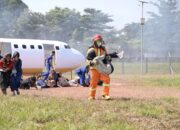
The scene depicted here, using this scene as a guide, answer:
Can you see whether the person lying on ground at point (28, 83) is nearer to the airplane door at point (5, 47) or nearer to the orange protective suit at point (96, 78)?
the airplane door at point (5, 47)

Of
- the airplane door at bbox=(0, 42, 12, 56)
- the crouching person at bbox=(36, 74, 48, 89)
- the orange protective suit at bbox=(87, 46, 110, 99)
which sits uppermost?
the airplane door at bbox=(0, 42, 12, 56)

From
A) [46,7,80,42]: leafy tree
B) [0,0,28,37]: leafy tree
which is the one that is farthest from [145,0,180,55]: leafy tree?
[0,0,28,37]: leafy tree

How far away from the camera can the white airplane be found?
2473 cm

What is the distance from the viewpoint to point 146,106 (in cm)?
1122

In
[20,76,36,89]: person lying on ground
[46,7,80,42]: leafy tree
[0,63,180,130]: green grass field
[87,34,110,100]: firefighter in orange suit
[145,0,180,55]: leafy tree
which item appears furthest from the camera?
[46,7,80,42]: leafy tree

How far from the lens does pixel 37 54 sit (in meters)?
25.3

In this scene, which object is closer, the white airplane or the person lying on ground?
the person lying on ground

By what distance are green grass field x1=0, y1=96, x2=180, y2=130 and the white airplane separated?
43.6ft

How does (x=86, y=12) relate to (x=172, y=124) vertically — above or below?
above

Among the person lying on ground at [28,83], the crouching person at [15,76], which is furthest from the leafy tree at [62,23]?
the crouching person at [15,76]

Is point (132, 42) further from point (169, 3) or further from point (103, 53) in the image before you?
point (103, 53)

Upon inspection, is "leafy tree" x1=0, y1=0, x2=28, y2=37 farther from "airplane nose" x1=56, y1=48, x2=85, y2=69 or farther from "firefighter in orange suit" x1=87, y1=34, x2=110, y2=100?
"firefighter in orange suit" x1=87, y1=34, x2=110, y2=100

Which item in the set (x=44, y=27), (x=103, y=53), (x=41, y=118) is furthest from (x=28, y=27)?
(x=41, y=118)

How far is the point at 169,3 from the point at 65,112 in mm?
40998
